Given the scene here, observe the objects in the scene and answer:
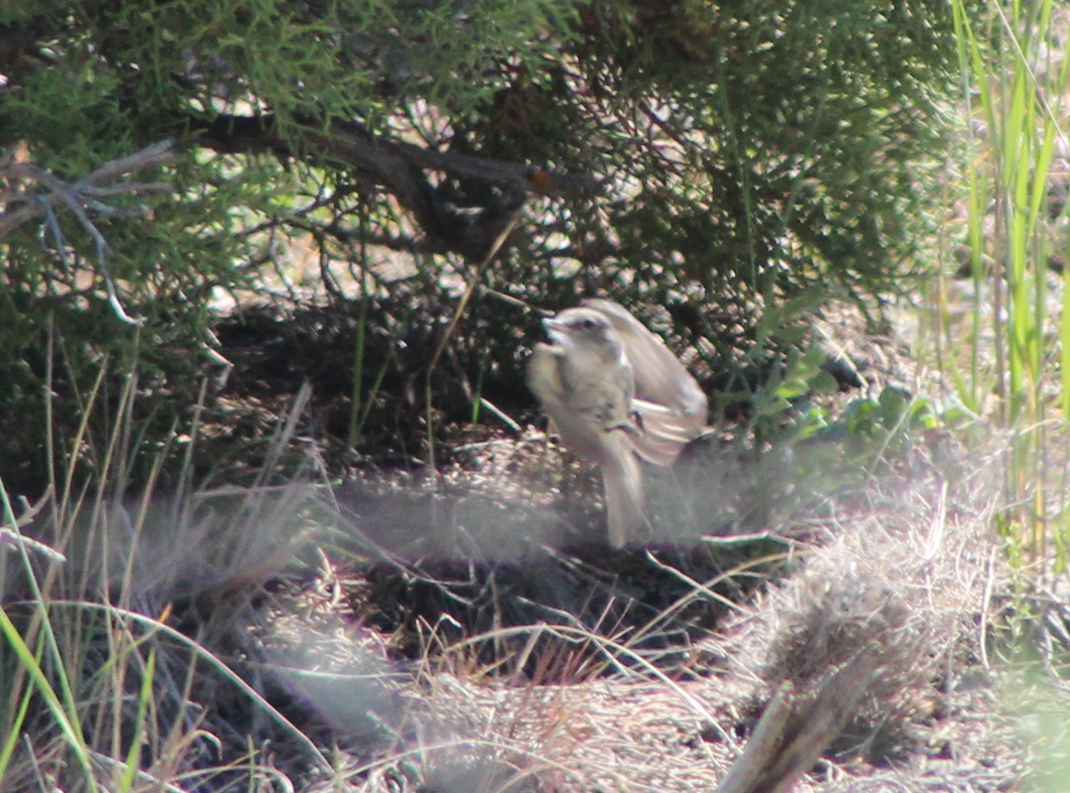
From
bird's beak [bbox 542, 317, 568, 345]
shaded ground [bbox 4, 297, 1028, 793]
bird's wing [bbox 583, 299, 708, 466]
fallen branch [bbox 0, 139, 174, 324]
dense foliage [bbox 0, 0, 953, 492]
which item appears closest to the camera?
fallen branch [bbox 0, 139, 174, 324]

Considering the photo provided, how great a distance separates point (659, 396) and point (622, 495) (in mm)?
210

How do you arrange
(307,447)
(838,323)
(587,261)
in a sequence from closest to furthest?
(307,447), (587,261), (838,323)

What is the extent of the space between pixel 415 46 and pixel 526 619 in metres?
1.11

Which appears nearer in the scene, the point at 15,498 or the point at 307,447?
the point at 15,498

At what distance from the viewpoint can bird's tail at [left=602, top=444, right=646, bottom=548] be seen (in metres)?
2.68

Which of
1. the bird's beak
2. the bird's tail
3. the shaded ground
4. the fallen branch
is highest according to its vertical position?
the fallen branch

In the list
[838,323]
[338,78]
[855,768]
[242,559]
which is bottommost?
[855,768]

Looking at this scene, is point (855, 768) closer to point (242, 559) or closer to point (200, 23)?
point (242, 559)

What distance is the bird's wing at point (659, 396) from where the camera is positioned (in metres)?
2.65

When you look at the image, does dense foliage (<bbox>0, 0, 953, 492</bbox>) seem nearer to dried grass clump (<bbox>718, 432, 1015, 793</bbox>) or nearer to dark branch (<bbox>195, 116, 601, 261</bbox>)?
dark branch (<bbox>195, 116, 601, 261</bbox>)

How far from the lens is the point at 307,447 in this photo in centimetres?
299

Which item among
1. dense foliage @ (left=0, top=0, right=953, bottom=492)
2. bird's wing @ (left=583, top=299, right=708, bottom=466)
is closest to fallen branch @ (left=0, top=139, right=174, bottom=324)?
dense foliage @ (left=0, top=0, right=953, bottom=492)

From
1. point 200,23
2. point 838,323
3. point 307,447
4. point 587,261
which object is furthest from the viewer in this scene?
point 838,323

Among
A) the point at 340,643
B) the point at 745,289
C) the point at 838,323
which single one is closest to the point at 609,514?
the point at 340,643
